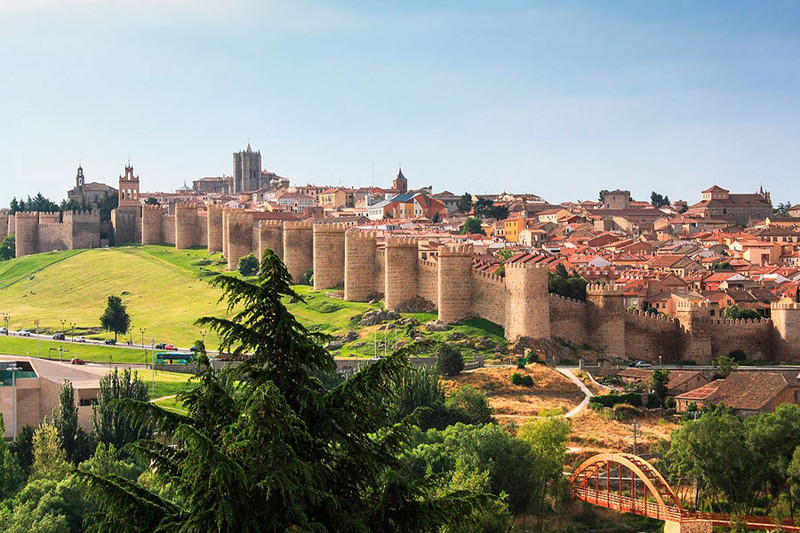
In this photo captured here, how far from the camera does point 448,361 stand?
4253 cm

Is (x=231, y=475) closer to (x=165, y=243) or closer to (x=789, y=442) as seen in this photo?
(x=789, y=442)

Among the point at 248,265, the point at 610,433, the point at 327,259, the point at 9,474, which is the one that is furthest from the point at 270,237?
the point at 9,474

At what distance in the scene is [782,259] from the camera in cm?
7394

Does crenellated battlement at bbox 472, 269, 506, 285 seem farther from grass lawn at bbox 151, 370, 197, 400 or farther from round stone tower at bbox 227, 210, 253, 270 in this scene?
round stone tower at bbox 227, 210, 253, 270

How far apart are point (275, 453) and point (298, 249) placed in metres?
51.7

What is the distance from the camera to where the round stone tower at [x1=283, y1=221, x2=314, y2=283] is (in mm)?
61062

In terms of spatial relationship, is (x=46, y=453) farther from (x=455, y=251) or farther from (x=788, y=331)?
(x=788, y=331)

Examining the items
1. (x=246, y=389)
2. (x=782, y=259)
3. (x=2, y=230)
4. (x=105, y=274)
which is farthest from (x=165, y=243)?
(x=246, y=389)

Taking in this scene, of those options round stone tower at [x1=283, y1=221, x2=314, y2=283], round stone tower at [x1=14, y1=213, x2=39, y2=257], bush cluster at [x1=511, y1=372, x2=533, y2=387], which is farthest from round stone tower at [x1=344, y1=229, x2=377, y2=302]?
round stone tower at [x1=14, y1=213, x2=39, y2=257]

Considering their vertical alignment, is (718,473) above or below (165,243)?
below

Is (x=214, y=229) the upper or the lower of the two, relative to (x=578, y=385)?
upper

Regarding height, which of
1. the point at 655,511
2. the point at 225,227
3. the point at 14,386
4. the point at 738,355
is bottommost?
the point at 655,511

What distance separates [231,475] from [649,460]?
2898 centimetres

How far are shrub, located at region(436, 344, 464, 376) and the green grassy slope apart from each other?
2301 mm
